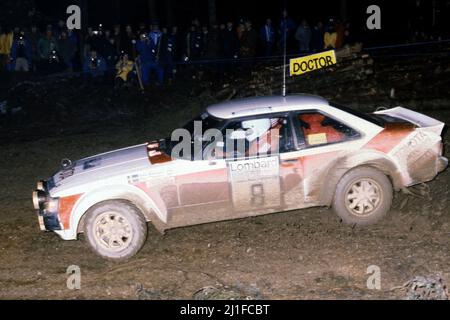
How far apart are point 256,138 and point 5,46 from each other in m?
12.7

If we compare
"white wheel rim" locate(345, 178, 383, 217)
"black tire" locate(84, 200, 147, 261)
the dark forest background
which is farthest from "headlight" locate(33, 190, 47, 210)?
the dark forest background

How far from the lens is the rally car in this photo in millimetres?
6340

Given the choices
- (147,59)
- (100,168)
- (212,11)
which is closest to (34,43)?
(147,59)

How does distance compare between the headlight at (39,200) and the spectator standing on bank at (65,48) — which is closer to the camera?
the headlight at (39,200)

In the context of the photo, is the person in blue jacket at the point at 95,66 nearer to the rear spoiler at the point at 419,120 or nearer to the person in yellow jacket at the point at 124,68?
the person in yellow jacket at the point at 124,68

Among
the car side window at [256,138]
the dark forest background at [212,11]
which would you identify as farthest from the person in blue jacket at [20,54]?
the car side window at [256,138]

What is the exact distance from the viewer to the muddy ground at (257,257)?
564cm

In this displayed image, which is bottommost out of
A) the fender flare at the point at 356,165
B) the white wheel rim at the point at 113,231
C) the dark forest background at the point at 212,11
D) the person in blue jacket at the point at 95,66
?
the white wheel rim at the point at 113,231

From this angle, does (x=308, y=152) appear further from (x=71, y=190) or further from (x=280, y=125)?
(x=71, y=190)

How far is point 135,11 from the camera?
25016 mm

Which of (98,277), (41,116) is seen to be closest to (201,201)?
(98,277)

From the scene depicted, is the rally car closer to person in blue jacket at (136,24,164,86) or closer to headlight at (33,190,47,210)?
headlight at (33,190,47,210)

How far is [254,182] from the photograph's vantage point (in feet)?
21.3

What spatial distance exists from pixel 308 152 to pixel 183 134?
1554mm
